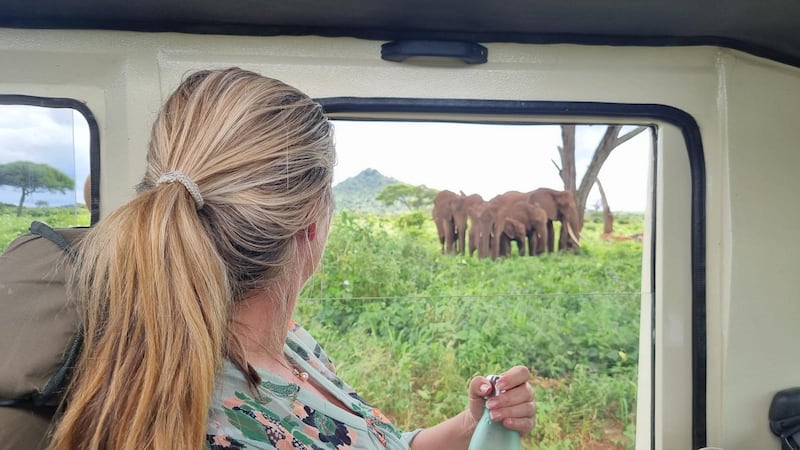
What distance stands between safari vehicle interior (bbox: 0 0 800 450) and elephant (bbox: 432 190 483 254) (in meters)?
0.20

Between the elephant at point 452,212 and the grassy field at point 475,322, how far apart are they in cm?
3

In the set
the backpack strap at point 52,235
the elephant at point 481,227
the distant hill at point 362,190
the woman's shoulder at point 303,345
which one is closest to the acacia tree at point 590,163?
the elephant at point 481,227

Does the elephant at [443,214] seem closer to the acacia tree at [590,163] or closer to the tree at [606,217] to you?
the acacia tree at [590,163]

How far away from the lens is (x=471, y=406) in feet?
4.82

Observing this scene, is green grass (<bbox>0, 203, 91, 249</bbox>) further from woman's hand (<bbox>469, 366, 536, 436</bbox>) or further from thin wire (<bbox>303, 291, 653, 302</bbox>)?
woman's hand (<bbox>469, 366, 536, 436</bbox>)

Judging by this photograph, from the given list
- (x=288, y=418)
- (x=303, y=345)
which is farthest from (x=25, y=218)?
(x=288, y=418)

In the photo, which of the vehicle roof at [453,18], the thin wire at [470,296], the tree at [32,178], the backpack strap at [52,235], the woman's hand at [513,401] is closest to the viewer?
the backpack strap at [52,235]

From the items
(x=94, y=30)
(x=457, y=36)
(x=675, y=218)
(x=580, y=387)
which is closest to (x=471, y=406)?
(x=580, y=387)

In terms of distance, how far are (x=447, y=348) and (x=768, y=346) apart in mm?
863

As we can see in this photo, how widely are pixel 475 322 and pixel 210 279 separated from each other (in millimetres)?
964

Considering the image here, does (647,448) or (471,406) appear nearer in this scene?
(471,406)

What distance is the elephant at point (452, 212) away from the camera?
1.67m

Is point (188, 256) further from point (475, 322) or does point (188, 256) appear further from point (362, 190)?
point (475, 322)

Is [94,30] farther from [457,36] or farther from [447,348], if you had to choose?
[447,348]
